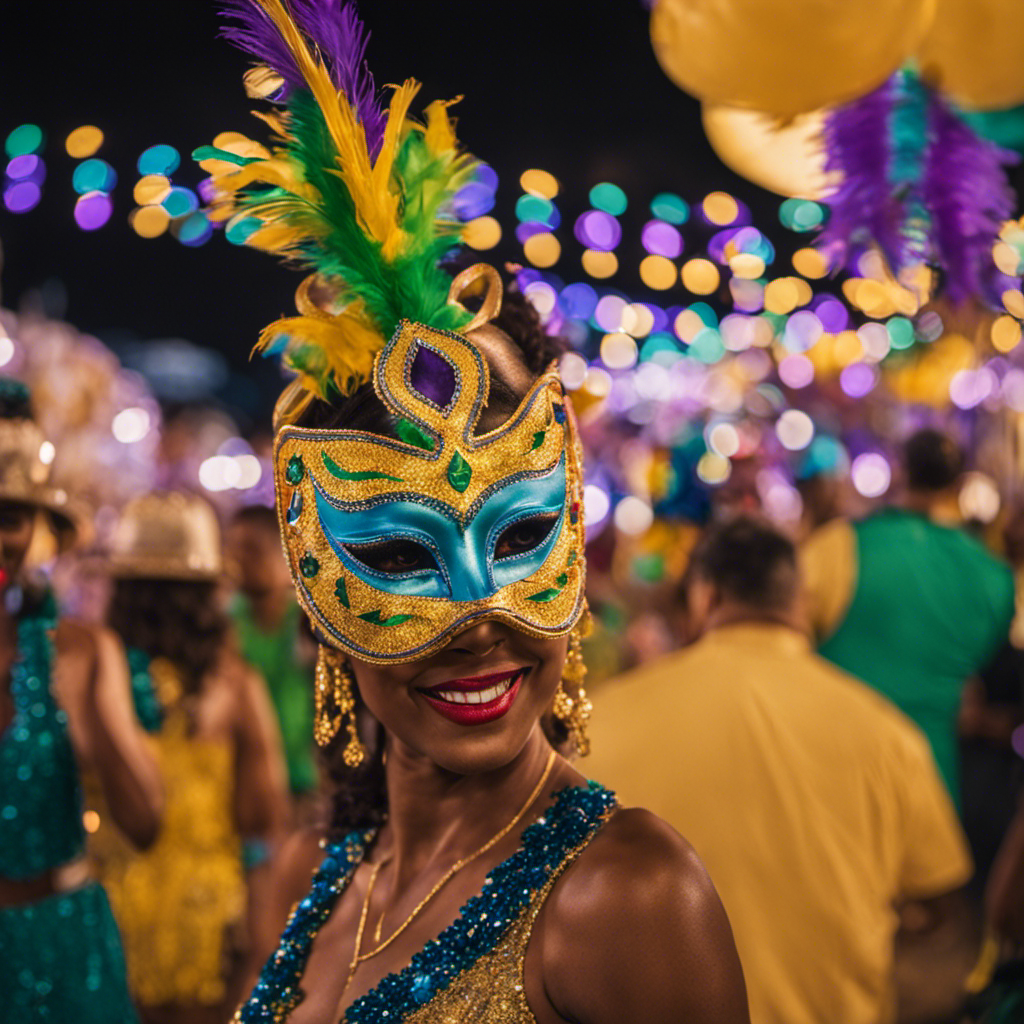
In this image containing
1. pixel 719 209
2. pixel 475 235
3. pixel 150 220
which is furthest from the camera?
pixel 719 209

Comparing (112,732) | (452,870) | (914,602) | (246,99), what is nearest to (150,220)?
(246,99)

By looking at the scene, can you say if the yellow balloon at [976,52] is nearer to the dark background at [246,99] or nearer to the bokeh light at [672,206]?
the dark background at [246,99]

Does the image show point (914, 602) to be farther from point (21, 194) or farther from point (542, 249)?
point (21, 194)

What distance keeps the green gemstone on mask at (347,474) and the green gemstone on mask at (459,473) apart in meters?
0.07

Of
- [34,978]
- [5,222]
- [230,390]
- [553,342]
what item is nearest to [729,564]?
[553,342]

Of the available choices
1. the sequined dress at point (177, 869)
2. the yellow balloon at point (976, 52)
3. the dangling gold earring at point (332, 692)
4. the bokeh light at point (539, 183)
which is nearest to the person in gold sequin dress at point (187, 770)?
the sequined dress at point (177, 869)

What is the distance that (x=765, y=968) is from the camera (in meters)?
2.48

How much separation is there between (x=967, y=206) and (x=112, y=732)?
2.21 metres

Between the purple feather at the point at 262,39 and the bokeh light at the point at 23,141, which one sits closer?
the purple feather at the point at 262,39

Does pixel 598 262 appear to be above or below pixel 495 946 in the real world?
below

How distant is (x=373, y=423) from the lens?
1.51 meters

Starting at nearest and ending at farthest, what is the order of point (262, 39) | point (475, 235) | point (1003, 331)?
1. point (262, 39)
2. point (475, 235)
3. point (1003, 331)

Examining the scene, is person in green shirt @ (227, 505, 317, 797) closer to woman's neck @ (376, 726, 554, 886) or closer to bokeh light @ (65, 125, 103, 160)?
bokeh light @ (65, 125, 103, 160)

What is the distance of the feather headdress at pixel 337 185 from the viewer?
60.3 inches
